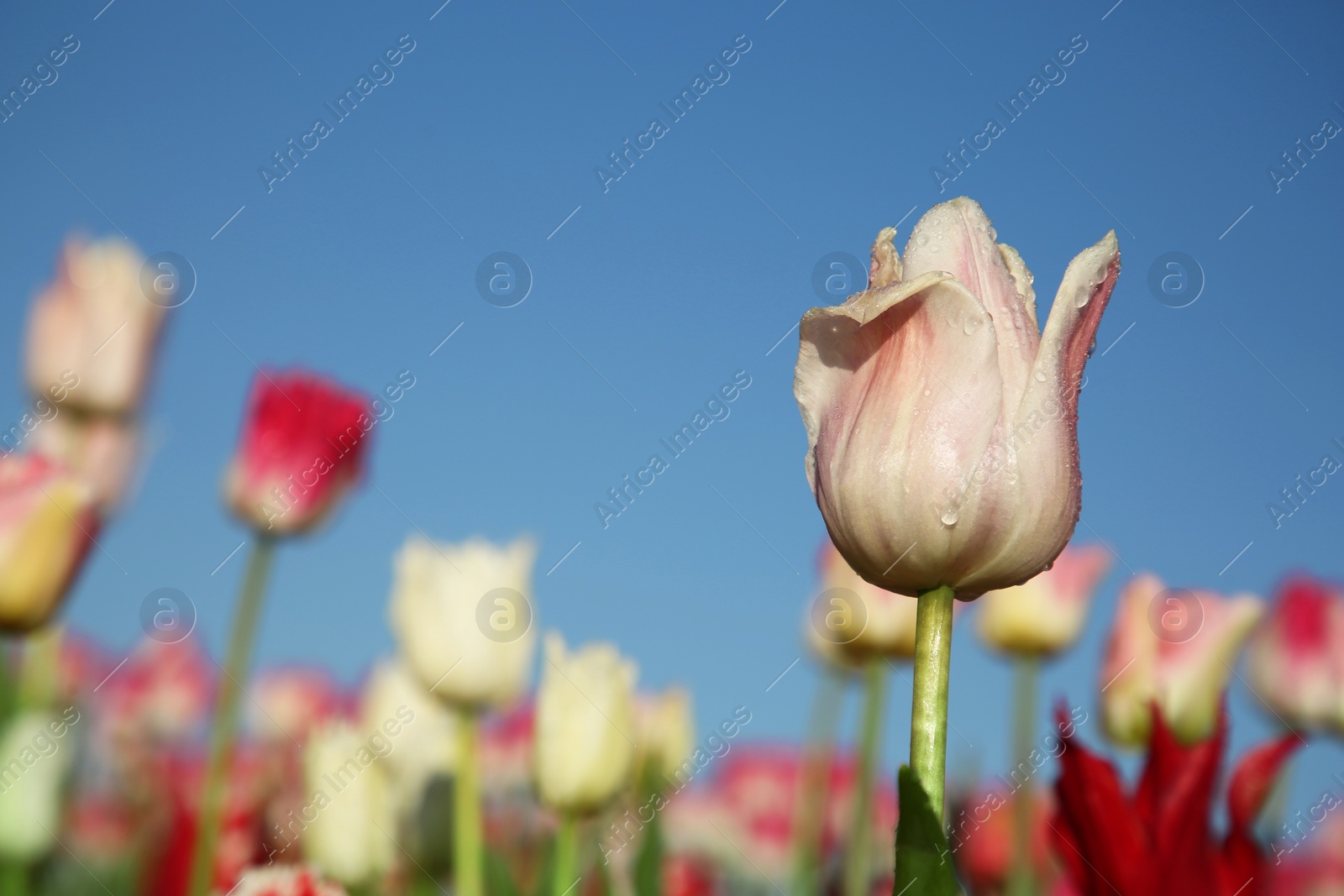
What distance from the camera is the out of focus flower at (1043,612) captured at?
6.40ft

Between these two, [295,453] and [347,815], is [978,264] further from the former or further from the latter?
[295,453]

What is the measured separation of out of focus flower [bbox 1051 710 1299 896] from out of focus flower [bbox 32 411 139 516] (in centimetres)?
141

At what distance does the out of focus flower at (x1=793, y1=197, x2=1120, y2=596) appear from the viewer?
18.4 inches

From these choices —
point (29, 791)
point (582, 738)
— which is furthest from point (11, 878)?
point (582, 738)

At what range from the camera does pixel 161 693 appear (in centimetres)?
271

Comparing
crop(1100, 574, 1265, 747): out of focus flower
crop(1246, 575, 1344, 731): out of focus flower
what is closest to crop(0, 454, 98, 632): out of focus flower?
crop(1100, 574, 1265, 747): out of focus flower

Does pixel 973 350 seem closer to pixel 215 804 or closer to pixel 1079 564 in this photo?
pixel 215 804

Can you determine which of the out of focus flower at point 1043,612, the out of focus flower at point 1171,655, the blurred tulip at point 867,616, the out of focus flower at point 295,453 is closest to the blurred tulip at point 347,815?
the out of focus flower at point 295,453

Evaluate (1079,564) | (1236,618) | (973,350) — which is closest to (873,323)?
(973,350)

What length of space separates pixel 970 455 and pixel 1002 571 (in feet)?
0.17

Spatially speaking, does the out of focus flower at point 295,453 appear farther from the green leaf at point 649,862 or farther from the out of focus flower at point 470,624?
the green leaf at point 649,862

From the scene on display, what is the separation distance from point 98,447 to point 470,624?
0.73 m

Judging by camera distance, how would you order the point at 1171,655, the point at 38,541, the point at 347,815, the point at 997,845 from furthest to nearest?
the point at 997,845
the point at 1171,655
the point at 347,815
the point at 38,541

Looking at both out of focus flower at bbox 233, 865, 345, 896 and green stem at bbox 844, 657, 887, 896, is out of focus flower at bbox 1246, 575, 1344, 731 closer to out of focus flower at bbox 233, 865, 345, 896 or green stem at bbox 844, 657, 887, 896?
green stem at bbox 844, 657, 887, 896
